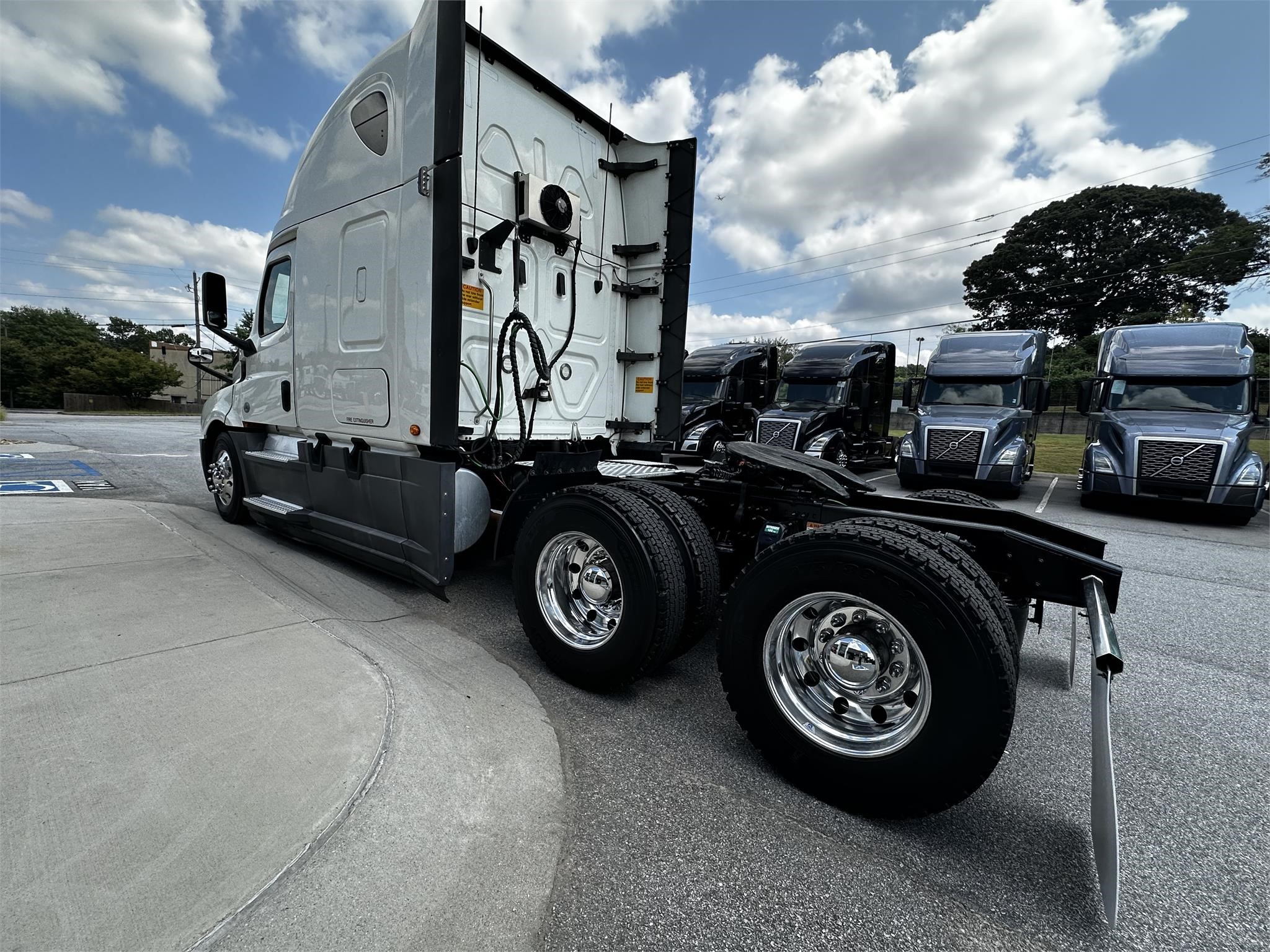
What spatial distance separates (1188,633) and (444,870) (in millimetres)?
4778

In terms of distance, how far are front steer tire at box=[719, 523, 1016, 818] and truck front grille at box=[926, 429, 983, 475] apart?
9.79 m

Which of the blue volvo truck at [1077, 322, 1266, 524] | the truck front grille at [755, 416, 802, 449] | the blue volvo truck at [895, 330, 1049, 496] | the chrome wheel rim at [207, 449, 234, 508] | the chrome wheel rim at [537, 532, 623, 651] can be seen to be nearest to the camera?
the chrome wheel rim at [537, 532, 623, 651]

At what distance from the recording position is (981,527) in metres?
2.24

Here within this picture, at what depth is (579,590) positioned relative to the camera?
3.03 meters

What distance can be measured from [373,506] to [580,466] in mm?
1489

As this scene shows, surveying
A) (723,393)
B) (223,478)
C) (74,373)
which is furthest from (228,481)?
(74,373)

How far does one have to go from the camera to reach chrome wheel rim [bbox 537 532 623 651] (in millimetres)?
2867

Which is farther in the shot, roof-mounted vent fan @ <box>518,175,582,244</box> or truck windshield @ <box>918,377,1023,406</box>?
truck windshield @ <box>918,377,1023,406</box>

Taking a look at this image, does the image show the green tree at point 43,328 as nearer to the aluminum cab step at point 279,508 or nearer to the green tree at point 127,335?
the green tree at point 127,335

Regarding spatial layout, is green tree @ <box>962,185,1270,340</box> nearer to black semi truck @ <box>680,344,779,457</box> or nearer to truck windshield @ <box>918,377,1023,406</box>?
truck windshield @ <box>918,377,1023,406</box>

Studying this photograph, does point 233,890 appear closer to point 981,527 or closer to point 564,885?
point 564,885

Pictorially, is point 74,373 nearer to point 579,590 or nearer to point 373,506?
point 373,506

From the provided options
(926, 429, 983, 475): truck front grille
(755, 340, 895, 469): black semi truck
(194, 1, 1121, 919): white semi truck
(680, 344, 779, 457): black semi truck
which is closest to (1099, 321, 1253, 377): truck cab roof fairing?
(926, 429, 983, 475): truck front grille

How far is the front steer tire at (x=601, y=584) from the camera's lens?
102 inches
